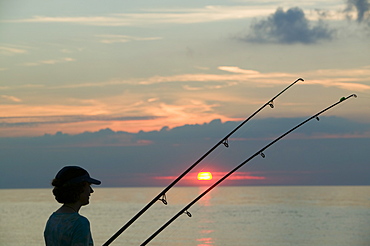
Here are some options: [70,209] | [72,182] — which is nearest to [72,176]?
[72,182]

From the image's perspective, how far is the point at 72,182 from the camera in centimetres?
437

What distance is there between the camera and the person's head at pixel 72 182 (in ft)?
14.3

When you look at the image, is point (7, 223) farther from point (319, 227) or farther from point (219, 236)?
point (319, 227)

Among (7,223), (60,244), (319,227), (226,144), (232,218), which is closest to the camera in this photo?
(60,244)

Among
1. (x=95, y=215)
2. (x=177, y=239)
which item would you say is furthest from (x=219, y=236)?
(x=95, y=215)

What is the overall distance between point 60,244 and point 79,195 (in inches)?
12.0

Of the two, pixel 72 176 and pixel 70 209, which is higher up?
pixel 72 176

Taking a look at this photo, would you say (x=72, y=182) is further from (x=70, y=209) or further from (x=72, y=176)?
(x=70, y=209)

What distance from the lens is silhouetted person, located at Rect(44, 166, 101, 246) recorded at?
14.2 feet

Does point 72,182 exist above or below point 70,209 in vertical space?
above

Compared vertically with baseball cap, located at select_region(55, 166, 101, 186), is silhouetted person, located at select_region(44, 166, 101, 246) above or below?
below

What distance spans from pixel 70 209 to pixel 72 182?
171mm

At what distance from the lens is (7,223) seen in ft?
226

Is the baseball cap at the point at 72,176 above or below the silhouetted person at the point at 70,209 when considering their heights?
above
